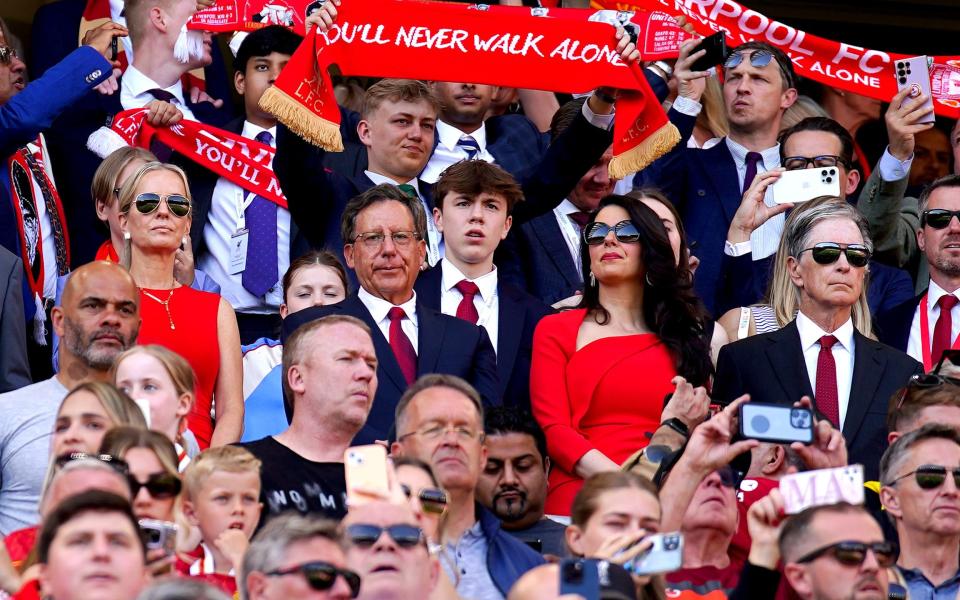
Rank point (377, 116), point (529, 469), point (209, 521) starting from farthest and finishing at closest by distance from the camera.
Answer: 1. point (377, 116)
2. point (529, 469)
3. point (209, 521)

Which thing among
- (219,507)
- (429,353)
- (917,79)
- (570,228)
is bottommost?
(219,507)

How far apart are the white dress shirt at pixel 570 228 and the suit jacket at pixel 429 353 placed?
1411 mm

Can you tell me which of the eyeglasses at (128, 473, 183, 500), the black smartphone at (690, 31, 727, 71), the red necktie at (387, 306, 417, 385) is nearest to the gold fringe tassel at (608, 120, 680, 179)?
the black smartphone at (690, 31, 727, 71)

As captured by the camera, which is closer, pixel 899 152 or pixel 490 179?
pixel 490 179

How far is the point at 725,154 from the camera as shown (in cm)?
979

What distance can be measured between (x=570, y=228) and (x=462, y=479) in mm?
2908

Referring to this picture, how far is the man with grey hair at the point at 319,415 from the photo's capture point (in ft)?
22.1

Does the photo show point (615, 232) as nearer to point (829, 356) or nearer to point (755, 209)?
Answer: point (829, 356)

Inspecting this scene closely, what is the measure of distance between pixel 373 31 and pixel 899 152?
2.61 metres

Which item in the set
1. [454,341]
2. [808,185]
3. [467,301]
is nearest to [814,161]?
[808,185]

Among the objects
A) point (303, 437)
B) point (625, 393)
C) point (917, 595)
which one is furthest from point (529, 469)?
point (917, 595)

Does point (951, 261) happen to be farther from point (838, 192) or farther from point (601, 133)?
point (601, 133)

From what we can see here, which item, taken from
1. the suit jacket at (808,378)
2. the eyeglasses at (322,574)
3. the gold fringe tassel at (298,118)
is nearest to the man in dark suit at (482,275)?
the gold fringe tassel at (298,118)

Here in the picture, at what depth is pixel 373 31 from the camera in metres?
8.66
